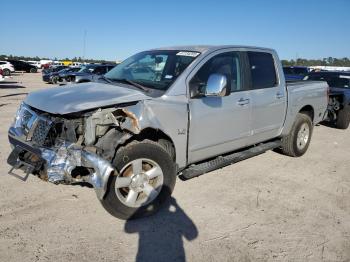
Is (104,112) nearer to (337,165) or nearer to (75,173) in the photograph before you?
(75,173)

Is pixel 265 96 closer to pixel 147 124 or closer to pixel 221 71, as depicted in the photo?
pixel 221 71

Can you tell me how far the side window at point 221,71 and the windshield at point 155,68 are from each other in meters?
0.20

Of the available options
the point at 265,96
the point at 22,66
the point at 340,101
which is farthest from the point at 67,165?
the point at 22,66

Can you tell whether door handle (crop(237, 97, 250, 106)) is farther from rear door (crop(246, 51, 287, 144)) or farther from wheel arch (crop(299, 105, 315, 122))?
wheel arch (crop(299, 105, 315, 122))

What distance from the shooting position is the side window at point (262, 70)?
16.1 ft

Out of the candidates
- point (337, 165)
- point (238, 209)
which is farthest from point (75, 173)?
point (337, 165)

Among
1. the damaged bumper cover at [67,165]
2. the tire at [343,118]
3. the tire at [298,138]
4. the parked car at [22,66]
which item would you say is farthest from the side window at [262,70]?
the parked car at [22,66]

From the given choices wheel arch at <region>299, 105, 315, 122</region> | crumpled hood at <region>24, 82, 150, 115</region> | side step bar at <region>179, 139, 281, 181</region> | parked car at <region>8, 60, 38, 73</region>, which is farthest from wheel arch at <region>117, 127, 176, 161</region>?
parked car at <region>8, 60, 38, 73</region>

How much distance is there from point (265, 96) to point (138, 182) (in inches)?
98.8

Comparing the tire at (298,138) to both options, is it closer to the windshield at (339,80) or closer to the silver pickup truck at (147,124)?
the silver pickup truck at (147,124)

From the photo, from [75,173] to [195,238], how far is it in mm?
1386

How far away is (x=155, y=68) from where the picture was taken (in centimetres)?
443

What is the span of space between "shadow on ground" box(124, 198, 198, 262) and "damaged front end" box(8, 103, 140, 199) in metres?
0.62

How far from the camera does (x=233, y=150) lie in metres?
4.78
